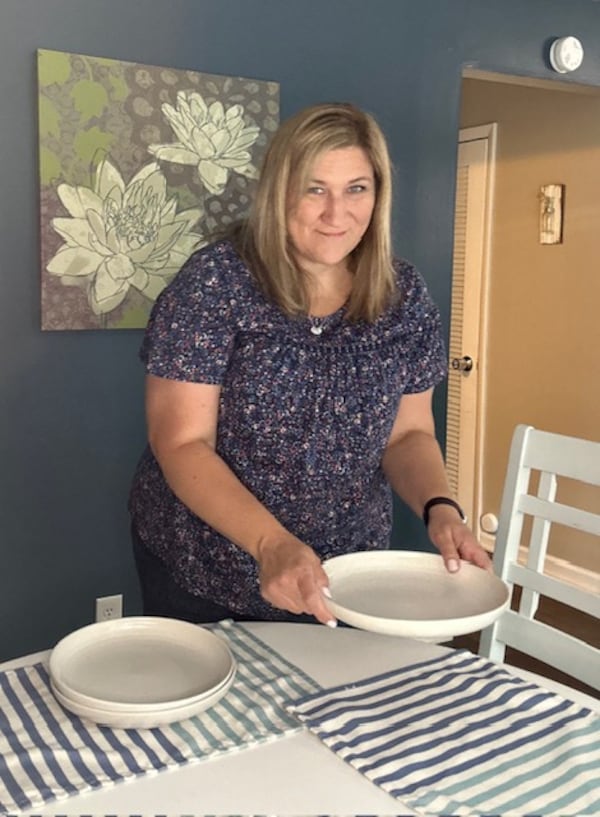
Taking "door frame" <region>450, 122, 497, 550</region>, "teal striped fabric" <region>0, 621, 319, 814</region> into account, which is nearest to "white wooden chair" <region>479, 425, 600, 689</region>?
"teal striped fabric" <region>0, 621, 319, 814</region>

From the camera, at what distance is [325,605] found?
1.20 m

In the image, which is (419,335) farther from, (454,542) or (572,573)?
(572,573)

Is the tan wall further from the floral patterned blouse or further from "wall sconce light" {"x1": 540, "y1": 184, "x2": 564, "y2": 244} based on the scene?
the floral patterned blouse

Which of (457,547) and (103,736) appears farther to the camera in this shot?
(457,547)

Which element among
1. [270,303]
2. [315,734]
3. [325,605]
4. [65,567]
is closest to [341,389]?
[270,303]

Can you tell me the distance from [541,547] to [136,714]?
3.02ft

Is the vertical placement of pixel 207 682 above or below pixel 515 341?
below

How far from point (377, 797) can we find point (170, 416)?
0.70 meters

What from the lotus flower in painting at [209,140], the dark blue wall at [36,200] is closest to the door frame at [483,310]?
the dark blue wall at [36,200]

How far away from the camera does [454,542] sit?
4.95ft

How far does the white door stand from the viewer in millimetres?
4312

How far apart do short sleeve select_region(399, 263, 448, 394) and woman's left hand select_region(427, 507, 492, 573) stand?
0.92ft

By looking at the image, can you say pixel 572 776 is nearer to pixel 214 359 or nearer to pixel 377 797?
pixel 377 797

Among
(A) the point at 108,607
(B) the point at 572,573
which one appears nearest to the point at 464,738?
(A) the point at 108,607
